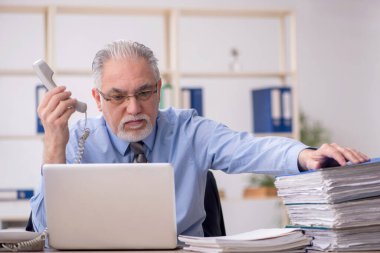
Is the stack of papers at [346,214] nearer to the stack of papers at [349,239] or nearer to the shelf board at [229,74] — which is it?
the stack of papers at [349,239]

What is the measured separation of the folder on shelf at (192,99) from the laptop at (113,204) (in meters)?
2.97

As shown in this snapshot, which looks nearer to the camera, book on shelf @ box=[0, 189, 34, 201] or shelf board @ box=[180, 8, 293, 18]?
book on shelf @ box=[0, 189, 34, 201]

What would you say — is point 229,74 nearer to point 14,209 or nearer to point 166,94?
point 166,94

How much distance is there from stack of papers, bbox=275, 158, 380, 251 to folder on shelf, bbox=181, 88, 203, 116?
298 centimetres

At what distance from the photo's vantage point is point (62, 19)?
6000 mm

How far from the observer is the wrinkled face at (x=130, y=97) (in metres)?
2.24

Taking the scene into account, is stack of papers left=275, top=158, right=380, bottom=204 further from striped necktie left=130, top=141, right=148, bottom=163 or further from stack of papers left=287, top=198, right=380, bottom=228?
striped necktie left=130, top=141, right=148, bottom=163

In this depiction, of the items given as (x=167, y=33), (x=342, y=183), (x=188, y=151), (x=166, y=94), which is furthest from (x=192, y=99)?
(x=342, y=183)

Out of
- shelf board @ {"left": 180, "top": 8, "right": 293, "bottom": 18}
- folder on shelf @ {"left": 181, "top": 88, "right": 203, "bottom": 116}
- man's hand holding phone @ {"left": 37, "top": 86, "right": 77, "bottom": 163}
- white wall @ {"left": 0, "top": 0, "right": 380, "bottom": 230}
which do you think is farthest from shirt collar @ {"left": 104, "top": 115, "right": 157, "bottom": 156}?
white wall @ {"left": 0, "top": 0, "right": 380, "bottom": 230}

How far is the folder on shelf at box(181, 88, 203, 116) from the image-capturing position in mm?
4609

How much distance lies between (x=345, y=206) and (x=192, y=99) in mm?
3087

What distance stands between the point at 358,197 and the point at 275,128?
312 centimetres

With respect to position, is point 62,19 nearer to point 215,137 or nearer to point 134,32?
point 134,32

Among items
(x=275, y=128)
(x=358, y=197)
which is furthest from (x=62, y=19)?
(x=358, y=197)
